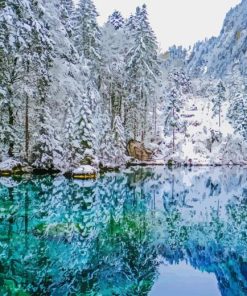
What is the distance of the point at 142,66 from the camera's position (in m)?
47.4

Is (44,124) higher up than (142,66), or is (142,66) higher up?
(142,66)

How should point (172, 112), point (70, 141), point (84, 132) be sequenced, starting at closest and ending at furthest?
point (70, 141), point (84, 132), point (172, 112)

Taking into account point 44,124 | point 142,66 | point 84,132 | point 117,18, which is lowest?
point 84,132

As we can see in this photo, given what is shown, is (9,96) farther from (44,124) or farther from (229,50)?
(229,50)

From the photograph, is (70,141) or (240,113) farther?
(240,113)

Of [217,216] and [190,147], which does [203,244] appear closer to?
[217,216]

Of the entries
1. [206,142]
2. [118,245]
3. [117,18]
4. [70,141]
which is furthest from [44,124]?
[206,142]

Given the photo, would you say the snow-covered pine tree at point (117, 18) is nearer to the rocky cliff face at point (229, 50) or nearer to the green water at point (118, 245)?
the green water at point (118, 245)

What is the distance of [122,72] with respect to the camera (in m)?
47.0

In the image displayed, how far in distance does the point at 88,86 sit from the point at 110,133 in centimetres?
509

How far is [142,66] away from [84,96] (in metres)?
16.4

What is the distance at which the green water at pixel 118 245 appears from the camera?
8.37 m

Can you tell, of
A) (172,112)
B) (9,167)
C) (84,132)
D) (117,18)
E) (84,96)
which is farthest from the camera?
(117,18)

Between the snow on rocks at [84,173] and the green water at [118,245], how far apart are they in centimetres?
937
